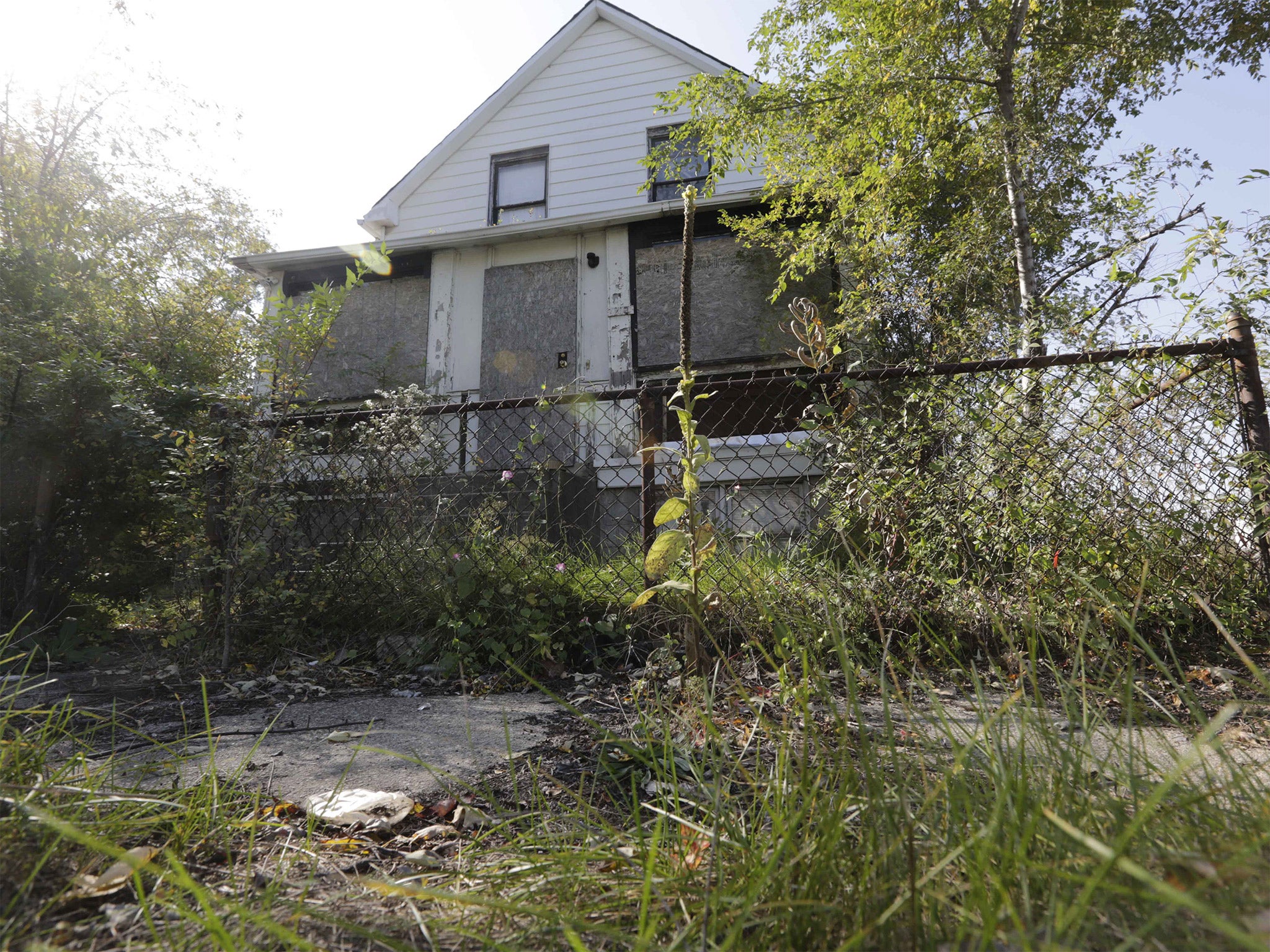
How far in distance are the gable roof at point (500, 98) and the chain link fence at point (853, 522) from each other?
730 cm

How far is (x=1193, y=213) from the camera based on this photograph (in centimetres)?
639

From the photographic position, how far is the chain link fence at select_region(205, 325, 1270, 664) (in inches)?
100

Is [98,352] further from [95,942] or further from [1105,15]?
[1105,15]

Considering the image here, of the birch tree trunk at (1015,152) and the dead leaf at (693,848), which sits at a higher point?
the birch tree trunk at (1015,152)

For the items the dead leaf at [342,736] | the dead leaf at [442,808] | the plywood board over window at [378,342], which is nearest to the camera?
the dead leaf at [442,808]

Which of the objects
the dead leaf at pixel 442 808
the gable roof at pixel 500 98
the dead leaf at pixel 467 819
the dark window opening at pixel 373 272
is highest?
the gable roof at pixel 500 98

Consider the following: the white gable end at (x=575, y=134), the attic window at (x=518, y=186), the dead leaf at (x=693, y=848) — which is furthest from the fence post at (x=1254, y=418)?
the attic window at (x=518, y=186)

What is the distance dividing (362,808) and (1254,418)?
331 cm

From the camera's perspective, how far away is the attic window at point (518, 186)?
9711 mm

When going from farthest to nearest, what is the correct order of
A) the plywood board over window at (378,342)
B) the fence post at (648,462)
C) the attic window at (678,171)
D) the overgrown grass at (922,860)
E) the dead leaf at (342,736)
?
the plywood board over window at (378,342) < the attic window at (678,171) < the fence post at (648,462) < the dead leaf at (342,736) < the overgrown grass at (922,860)

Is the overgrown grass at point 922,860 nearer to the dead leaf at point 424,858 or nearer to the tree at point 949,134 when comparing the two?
the dead leaf at point 424,858

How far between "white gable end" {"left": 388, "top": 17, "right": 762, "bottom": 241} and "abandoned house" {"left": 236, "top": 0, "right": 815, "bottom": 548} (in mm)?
23

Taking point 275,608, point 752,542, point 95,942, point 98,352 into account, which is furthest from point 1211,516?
point 98,352

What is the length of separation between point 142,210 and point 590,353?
21.5 feet
